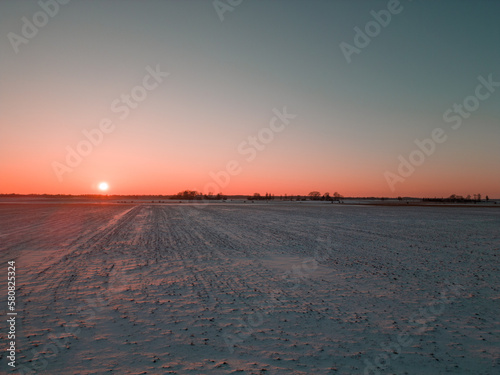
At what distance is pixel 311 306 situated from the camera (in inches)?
275

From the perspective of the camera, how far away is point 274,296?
772cm

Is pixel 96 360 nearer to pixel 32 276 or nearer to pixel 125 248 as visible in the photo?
pixel 32 276

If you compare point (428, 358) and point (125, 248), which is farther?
point (125, 248)

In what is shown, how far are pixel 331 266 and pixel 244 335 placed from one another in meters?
6.09

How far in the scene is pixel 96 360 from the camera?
4.70 m

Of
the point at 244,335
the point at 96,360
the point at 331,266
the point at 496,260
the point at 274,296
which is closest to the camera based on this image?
the point at 96,360

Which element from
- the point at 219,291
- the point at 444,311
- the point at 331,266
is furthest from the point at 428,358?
the point at 331,266

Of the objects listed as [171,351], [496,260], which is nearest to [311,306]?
[171,351]

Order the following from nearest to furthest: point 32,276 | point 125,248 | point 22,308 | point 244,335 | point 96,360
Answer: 1. point 96,360
2. point 244,335
3. point 22,308
4. point 32,276
5. point 125,248

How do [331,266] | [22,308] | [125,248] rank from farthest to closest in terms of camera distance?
[125,248] → [331,266] → [22,308]

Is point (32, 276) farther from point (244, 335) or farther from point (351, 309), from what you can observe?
point (351, 309)

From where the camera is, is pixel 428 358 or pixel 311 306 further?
pixel 311 306

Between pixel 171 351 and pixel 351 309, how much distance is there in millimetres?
3845

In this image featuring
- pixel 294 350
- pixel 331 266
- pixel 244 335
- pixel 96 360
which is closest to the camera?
pixel 96 360
